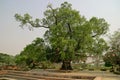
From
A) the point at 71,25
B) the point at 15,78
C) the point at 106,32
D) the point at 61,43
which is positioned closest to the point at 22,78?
the point at 15,78

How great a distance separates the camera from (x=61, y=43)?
56.5 ft

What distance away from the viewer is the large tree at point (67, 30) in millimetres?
17797

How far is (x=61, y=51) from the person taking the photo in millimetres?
17766

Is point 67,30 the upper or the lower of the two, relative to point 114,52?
upper

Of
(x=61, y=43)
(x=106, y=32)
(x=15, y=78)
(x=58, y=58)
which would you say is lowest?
(x=15, y=78)

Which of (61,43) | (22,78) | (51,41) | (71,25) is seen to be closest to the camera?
(22,78)

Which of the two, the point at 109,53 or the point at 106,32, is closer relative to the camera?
the point at 109,53

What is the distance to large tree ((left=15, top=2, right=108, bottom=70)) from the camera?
1780 cm

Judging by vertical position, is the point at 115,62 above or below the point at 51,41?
below

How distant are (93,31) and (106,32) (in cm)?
166

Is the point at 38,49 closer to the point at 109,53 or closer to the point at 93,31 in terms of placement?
the point at 93,31

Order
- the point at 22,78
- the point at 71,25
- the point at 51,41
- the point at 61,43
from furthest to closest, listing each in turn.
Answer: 1. the point at 71,25
2. the point at 51,41
3. the point at 61,43
4. the point at 22,78

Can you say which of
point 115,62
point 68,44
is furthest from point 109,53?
point 68,44

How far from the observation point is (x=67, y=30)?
64.8 ft
